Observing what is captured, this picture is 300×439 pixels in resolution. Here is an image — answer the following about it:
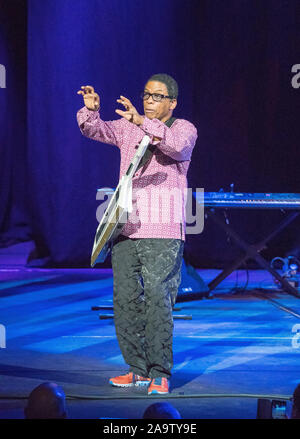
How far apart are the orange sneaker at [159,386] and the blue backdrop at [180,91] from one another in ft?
21.8

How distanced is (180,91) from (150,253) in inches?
265

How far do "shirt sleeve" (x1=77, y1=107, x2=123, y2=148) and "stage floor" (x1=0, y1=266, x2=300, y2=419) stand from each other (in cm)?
139

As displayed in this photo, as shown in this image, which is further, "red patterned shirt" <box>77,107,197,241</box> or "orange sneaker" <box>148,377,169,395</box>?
"red patterned shirt" <box>77,107,197,241</box>

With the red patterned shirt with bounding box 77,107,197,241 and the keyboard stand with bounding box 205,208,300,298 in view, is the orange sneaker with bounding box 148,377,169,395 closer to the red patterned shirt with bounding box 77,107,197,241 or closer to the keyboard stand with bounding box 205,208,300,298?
the red patterned shirt with bounding box 77,107,197,241

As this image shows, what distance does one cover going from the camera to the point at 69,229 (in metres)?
10.4

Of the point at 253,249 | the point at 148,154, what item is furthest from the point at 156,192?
the point at 253,249

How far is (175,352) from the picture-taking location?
15.7 feet

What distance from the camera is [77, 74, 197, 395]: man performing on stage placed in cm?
377

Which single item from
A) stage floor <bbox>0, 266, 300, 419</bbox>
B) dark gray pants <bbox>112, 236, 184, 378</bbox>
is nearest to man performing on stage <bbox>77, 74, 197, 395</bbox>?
dark gray pants <bbox>112, 236, 184, 378</bbox>

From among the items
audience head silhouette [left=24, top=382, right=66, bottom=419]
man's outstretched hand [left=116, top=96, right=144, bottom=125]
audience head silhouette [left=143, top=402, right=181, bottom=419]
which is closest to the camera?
audience head silhouette [left=143, top=402, right=181, bottom=419]

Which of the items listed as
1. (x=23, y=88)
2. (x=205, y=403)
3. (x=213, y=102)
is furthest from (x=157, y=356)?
(x=23, y=88)

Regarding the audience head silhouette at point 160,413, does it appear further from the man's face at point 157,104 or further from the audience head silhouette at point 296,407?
the man's face at point 157,104

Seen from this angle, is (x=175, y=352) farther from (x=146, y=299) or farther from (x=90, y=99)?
(x=90, y=99)

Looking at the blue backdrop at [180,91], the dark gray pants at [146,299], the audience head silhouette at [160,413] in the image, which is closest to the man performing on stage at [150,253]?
the dark gray pants at [146,299]
